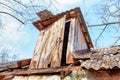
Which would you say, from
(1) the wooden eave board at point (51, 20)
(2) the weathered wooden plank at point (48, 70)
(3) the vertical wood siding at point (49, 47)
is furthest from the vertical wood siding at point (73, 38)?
(2) the weathered wooden plank at point (48, 70)

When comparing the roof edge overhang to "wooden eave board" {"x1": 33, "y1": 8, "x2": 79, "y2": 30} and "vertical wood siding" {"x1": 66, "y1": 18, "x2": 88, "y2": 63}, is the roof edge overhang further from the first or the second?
"vertical wood siding" {"x1": 66, "y1": 18, "x2": 88, "y2": 63}

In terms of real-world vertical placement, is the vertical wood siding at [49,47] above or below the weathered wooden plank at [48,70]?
above

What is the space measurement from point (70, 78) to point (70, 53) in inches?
41.1

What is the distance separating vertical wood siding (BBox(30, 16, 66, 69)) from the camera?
7.20 meters

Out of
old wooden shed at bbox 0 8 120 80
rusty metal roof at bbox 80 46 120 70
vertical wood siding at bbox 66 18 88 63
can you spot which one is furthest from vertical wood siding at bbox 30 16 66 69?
rusty metal roof at bbox 80 46 120 70

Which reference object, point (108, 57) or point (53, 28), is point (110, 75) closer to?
point (108, 57)

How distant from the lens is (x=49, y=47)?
308 inches

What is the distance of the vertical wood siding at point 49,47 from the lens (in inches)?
284

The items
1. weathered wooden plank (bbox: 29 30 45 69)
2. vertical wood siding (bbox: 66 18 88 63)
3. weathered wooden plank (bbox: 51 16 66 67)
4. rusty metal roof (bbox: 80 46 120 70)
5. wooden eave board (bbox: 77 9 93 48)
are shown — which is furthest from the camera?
wooden eave board (bbox: 77 9 93 48)

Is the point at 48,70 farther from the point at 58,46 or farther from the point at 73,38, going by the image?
the point at 73,38

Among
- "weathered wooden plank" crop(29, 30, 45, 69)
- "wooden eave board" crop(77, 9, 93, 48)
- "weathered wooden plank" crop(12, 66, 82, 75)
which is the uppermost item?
"wooden eave board" crop(77, 9, 93, 48)

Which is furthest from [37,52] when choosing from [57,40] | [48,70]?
[48,70]

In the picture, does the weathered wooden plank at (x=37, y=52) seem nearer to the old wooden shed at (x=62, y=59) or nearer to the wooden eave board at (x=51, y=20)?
the old wooden shed at (x=62, y=59)

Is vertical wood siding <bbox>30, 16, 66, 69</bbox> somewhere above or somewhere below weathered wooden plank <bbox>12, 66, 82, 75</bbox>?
above
